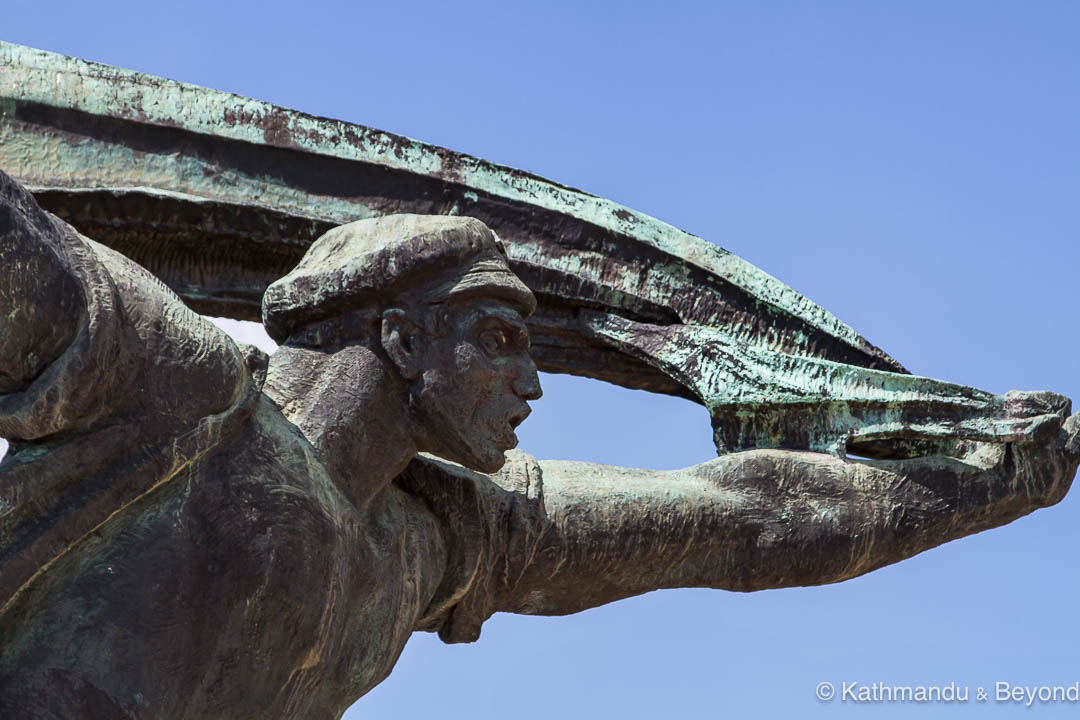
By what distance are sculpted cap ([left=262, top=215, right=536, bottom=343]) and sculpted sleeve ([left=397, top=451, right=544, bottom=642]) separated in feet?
2.06

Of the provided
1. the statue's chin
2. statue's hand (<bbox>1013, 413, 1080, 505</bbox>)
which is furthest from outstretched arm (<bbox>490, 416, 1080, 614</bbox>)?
the statue's chin

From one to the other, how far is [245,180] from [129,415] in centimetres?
141

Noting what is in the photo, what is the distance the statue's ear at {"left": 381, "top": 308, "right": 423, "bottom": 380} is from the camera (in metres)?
5.71

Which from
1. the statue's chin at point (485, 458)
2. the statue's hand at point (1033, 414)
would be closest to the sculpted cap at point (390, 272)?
the statue's chin at point (485, 458)

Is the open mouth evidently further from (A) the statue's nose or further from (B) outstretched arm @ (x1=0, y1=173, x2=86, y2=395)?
(B) outstretched arm @ (x1=0, y1=173, x2=86, y2=395)

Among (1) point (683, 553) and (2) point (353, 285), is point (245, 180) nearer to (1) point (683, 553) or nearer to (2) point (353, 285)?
(2) point (353, 285)

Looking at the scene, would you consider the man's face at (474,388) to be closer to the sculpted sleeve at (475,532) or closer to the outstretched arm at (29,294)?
the sculpted sleeve at (475,532)

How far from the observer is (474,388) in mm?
5715

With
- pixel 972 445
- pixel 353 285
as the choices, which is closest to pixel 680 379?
pixel 972 445

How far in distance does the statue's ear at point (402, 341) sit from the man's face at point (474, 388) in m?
0.03

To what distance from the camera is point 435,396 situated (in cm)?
571

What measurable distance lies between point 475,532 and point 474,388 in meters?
0.59

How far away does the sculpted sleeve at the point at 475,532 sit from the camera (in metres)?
6.11

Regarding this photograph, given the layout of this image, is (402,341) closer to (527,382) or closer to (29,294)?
(527,382)
